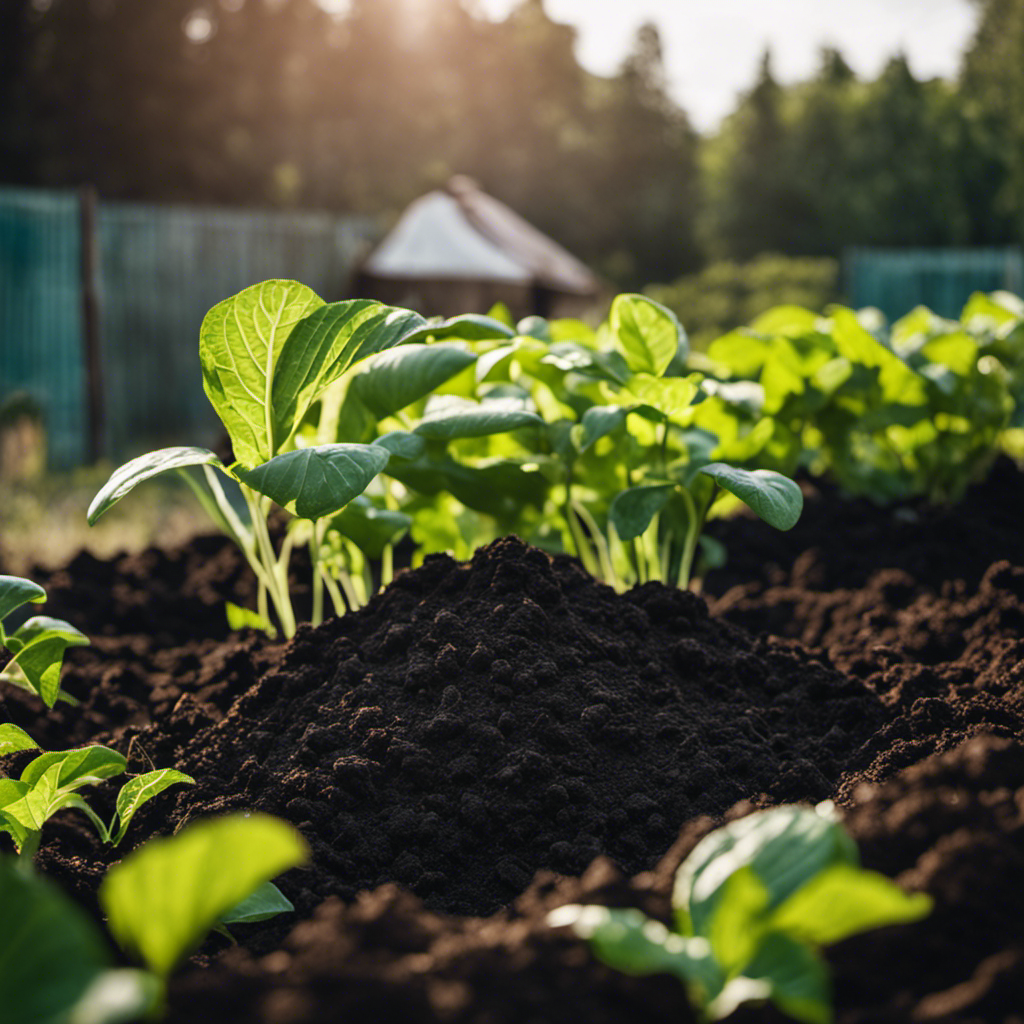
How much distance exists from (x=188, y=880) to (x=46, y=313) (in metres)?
7.81

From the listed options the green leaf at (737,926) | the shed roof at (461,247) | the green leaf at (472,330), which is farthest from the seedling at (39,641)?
the shed roof at (461,247)

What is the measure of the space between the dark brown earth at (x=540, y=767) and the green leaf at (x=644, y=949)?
0.12 ft

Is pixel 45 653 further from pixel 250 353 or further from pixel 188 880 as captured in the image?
pixel 188 880

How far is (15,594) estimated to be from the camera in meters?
1.31

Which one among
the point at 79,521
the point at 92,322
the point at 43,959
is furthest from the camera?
the point at 92,322

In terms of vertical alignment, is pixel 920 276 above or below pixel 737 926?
Result: above

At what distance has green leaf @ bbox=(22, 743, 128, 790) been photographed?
112 centimetres

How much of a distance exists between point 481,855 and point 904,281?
12.3 metres

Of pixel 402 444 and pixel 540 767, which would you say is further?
pixel 402 444

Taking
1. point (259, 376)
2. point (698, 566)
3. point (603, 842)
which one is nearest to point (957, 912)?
point (603, 842)

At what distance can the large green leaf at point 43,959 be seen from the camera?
0.54m

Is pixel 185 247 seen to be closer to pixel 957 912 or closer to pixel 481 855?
pixel 481 855

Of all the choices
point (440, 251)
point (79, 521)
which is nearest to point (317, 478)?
point (79, 521)

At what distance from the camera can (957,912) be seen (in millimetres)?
747
